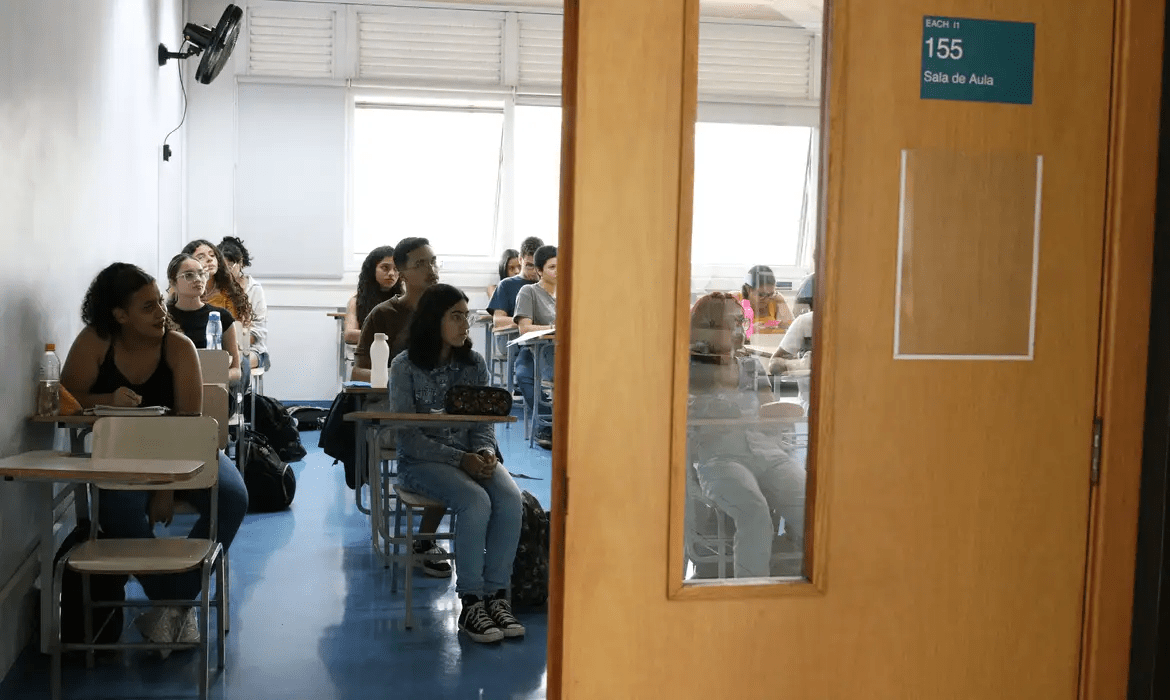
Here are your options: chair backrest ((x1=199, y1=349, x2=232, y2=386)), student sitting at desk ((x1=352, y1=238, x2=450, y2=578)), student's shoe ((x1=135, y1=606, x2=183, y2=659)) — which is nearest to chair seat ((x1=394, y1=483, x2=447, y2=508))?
student's shoe ((x1=135, y1=606, x2=183, y2=659))

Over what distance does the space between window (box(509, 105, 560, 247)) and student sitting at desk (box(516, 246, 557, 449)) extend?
82.2 inches

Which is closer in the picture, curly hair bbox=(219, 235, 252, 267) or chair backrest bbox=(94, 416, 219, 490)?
chair backrest bbox=(94, 416, 219, 490)

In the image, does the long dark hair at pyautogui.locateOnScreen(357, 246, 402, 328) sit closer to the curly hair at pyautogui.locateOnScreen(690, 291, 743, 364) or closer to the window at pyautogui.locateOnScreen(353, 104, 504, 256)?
the window at pyautogui.locateOnScreen(353, 104, 504, 256)

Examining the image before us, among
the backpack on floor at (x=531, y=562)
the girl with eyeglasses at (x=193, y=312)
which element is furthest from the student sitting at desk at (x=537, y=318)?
the backpack on floor at (x=531, y=562)

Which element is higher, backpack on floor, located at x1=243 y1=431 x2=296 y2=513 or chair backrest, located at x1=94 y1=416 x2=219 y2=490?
chair backrest, located at x1=94 y1=416 x2=219 y2=490

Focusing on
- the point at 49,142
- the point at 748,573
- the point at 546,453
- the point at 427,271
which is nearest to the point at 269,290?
the point at 546,453

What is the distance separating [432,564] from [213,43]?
4.22 m

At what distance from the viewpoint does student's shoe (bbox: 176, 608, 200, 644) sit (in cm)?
384

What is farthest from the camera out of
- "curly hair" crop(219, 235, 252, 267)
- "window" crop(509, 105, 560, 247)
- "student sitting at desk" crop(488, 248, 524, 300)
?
"window" crop(509, 105, 560, 247)

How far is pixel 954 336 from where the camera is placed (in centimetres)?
180

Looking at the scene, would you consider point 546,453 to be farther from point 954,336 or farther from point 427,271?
point 954,336

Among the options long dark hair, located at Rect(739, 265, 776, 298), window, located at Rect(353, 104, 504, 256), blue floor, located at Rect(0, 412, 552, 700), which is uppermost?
window, located at Rect(353, 104, 504, 256)

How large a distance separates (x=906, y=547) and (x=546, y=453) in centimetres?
624

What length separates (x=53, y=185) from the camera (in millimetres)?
4363
